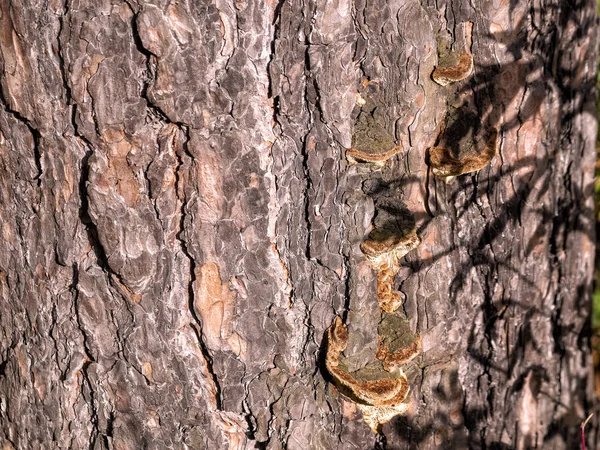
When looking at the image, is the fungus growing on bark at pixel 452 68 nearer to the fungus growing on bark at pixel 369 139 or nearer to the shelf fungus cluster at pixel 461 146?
the shelf fungus cluster at pixel 461 146

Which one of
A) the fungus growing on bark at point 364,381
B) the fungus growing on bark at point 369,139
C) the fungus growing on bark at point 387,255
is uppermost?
the fungus growing on bark at point 369,139

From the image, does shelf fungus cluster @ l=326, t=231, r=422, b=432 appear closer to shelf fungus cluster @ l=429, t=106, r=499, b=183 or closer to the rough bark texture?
the rough bark texture

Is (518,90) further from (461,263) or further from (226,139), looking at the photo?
(226,139)

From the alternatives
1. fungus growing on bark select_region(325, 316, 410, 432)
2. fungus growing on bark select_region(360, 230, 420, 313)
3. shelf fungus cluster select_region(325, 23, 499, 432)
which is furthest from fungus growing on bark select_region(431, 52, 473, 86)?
fungus growing on bark select_region(325, 316, 410, 432)

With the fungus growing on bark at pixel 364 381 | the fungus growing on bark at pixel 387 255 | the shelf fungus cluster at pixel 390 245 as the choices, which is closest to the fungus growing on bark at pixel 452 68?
the shelf fungus cluster at pixel 390 245

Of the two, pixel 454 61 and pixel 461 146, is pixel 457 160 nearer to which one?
pixel 461 146
